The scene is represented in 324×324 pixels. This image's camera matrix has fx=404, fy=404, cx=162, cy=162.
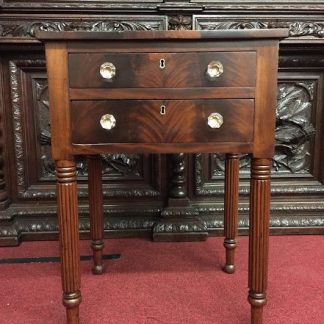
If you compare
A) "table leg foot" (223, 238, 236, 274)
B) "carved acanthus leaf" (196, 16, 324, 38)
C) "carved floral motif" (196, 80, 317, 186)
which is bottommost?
"table leg foot" (223, 238, 236, 274)

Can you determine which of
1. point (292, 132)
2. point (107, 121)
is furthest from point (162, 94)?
point (292, 132)

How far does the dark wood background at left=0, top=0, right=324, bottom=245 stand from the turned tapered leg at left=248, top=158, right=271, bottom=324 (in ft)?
2.10

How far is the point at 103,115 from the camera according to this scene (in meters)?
0.92

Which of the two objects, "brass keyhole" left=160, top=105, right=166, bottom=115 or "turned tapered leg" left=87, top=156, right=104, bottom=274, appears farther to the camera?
"turned tapered leg" left=87, top=156, right=104, bottom=274

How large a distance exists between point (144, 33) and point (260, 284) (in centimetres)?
65

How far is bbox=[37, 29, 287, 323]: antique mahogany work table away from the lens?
0.90m

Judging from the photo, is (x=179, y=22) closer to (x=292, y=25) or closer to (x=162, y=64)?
(x=292, y=25)

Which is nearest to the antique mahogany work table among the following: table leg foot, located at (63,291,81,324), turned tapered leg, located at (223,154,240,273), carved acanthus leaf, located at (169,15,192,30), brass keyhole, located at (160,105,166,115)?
brass keyhole, located at (160,105,166,115)

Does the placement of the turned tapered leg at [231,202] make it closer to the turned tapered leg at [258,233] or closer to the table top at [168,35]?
the turned tapered leg at [258,233]

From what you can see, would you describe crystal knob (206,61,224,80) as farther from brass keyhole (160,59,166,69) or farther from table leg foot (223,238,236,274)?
table leg foot (223,238,236,274)

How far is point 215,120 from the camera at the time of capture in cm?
93

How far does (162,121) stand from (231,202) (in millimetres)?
512

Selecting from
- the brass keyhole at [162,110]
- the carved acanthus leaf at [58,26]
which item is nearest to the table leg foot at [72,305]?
the brass keyhole at [162,110]

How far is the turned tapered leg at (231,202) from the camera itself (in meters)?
1.31
